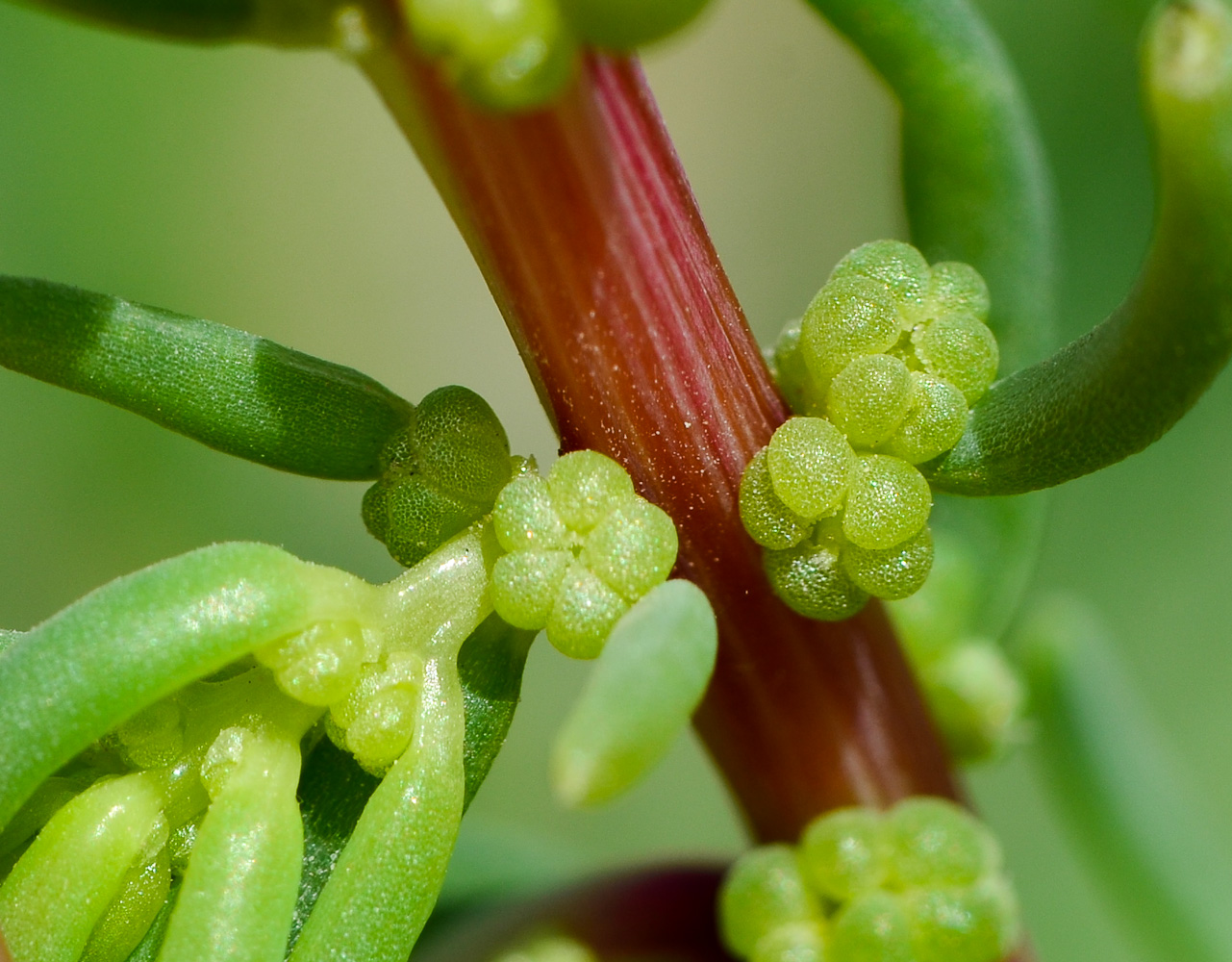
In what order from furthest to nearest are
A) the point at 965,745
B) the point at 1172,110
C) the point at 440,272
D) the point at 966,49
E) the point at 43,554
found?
the point at 440,272
the point at 43,554
the point at 965,745
the point at 966,49
the point at 1172,110

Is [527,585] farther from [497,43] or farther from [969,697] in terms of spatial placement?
[969,697]

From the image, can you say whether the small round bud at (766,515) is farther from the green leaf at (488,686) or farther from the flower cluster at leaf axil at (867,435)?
the green leaf at (488,686)

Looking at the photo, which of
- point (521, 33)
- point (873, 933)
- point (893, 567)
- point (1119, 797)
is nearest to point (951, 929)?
point (873, 933)

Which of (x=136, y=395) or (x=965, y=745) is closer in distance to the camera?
(x=136, y=395)

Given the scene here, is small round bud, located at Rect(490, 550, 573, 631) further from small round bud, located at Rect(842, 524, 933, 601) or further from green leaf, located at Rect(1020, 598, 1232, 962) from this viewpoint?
green leaf, located at Rect(1020, 598, 1232, 962)

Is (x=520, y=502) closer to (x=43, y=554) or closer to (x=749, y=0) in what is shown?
(x=43, y=554)

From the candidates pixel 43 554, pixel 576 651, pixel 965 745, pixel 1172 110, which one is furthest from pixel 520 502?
pixel 43 554
